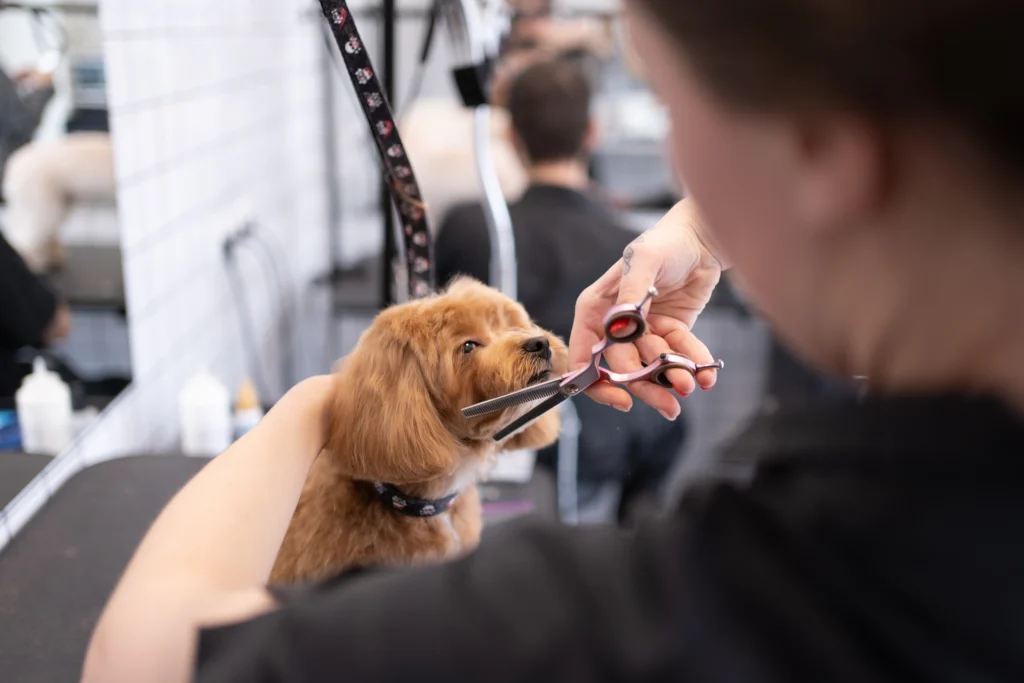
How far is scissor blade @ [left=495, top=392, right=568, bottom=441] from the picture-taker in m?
0.72

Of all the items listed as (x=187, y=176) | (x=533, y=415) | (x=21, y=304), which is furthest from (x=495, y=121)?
(x=533, y=415)

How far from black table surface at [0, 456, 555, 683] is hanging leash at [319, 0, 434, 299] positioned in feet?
0.98

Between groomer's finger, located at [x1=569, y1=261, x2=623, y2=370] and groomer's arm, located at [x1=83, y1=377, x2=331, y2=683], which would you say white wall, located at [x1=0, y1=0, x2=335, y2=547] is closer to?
groomer's arm, located at [x1=83, y1=377, x2=331, y2=683]

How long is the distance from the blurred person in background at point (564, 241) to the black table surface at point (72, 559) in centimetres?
45

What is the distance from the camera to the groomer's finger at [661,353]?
0.66m

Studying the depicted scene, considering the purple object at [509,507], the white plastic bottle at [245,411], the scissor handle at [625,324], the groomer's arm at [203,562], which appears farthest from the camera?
the white plastic bottle at [245,411]

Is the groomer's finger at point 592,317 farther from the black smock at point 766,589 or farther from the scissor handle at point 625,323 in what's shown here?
the black smock at point 766,589

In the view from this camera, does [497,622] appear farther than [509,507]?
No

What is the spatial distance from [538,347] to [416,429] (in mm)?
143

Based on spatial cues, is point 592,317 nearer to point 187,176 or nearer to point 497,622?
point 497,622

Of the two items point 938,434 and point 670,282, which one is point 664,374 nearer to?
point 670,282

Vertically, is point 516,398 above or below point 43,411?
above

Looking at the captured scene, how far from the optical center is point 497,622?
37cm

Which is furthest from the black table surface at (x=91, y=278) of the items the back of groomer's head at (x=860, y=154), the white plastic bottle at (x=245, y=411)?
the back of groomer's head at (x=860, y=154)
